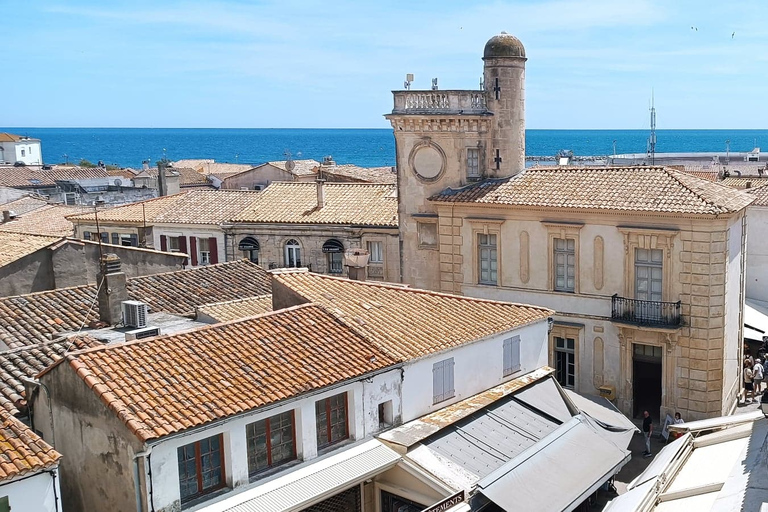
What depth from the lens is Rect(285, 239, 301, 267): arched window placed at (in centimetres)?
3766

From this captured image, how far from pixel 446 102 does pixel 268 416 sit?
1821 centimetres

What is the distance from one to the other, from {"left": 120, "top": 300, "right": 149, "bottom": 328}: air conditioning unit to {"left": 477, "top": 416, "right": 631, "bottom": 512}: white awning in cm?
839

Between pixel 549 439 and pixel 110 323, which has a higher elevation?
pixel 110 323

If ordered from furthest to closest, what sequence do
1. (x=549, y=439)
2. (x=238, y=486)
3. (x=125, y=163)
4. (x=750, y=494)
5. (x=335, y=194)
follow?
(x=125, y=163)
(x=335, y=194)
(x=549, y=439)
(x=238, y=486)
(x=750, y=494)

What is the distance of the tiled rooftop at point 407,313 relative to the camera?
18.0m

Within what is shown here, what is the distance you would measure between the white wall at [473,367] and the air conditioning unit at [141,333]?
544cm

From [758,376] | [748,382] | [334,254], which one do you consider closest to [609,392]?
[758,376]

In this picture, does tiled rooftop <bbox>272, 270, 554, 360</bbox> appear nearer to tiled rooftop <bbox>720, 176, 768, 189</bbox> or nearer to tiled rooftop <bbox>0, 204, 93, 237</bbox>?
tiled rooftop <bbox>720, 176, 768, 189</bbox>

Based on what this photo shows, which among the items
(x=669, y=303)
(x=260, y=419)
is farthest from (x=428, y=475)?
(x=669, y=303)

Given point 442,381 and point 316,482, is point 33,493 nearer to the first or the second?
point 316,482

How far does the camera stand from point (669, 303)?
2553cm

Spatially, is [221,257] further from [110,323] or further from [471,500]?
[471,500]

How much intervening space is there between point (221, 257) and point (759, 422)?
90.7 feet

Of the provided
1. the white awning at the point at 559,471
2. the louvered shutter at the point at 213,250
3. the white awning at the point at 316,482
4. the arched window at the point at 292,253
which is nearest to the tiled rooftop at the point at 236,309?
the white awning at the point at 316,482
